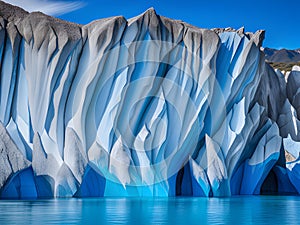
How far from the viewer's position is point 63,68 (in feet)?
60.4

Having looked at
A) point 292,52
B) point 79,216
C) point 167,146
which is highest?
point 292,52

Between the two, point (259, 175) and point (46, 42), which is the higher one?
point (46, 42)

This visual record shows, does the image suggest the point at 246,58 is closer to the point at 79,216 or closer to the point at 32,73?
the point at 32,73

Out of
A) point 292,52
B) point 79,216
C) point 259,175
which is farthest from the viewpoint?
point 292,52

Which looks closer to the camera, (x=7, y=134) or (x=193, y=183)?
(x=7, y=134)

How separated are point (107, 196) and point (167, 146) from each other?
297cm

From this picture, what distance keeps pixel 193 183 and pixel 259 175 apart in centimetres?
336

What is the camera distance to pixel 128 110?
60.6ft

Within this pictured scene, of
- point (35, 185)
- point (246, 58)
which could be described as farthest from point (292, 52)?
point (35, 185)

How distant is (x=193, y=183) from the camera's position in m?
18.5

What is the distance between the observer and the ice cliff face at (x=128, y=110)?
1683cm

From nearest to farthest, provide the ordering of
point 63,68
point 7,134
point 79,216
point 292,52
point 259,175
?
point 79,216, point 7,134, point 63,68, point 259,175, point 292,52

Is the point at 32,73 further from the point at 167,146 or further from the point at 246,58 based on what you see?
the point at 246,58

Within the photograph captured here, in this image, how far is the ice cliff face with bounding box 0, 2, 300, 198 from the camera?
663 inches
